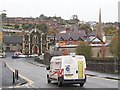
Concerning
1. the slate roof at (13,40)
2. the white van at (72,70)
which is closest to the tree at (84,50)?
the white van at (72,70)

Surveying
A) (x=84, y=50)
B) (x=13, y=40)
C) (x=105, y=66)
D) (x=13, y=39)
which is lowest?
(x=105, y=66)

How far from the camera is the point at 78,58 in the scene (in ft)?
91.2

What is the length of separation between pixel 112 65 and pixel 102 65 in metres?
4.74

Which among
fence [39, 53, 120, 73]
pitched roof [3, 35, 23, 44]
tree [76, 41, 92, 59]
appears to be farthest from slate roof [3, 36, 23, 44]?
fence [39, 53, 120, 73]

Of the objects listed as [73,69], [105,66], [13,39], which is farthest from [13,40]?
[73,69]

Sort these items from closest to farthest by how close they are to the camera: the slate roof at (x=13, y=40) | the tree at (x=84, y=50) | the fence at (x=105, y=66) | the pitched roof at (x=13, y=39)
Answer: the fence at (x=105, y=66) → the tree at (x=84, y=50) → the slate roof at (x=13, y=40) → the pitched roof at (x=13, y=39)

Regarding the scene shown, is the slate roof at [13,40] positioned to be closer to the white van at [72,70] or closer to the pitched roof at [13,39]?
the pitched roof at [13,39]

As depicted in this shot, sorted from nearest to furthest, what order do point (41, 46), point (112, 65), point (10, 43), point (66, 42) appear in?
point (112, 65) < point (66, 42) < point (41, 46) < point (10, 43)

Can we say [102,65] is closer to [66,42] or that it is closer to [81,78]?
[81,78]

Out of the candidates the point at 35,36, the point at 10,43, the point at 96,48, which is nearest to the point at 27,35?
the point at 35,36

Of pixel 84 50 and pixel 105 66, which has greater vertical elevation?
pixel 84 50

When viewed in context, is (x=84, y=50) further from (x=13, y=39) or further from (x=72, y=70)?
(x=13, y=39)

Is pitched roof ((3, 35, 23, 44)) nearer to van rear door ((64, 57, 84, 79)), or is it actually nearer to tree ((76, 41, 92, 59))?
tree ((76, 41, 92, 59))

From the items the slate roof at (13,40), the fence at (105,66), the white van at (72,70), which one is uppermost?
the slate roof at (13,40)
